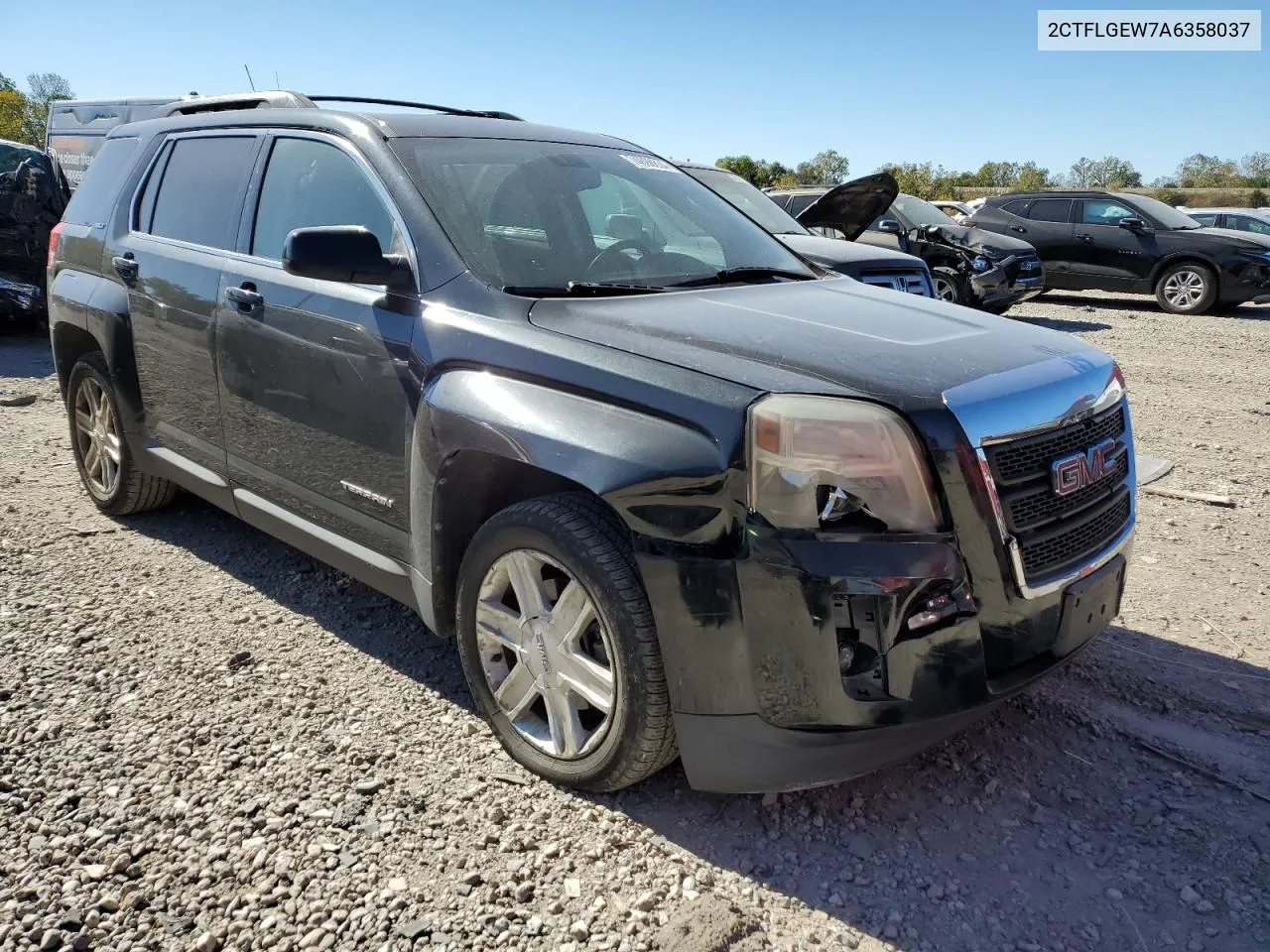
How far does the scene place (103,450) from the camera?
4832 millimetres

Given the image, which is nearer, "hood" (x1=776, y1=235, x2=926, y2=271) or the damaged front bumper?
the damaged front bumper

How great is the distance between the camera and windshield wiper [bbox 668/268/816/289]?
316 centimetres

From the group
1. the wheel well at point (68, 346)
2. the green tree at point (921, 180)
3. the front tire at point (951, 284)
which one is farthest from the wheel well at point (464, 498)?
the green tree at point (921, 180)

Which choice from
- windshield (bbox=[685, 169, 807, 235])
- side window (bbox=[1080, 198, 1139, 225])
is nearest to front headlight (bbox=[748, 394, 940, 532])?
windshield (bbox=[685, 169, 807, 235])

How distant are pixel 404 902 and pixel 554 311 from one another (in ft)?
5.14

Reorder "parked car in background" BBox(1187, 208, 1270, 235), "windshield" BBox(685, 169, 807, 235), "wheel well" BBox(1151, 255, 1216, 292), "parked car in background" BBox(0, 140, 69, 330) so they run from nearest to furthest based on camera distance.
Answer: "windshield" BBox(685, 169, 807, 235), "parked car in background" BBox(0, 140, 69, 330), "wheel well" BBox(1151, 255, 1216, 292), "parked car in background" BBox(1187, 208, 1270, 235)

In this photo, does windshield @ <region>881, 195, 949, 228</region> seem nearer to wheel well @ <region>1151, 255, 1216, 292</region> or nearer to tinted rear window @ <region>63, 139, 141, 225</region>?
wheel well @ <region>1151, 255, 1216, 292</region>

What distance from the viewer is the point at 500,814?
8.61 ft

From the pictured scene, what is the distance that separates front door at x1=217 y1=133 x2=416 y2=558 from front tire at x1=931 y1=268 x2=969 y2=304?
977 centimetres

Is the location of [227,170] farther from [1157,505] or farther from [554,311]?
[1157,505]

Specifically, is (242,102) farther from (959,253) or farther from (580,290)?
(959,253)

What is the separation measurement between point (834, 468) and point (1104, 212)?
46.2 feet

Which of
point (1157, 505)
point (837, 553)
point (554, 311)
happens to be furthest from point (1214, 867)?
point (1157, 505)

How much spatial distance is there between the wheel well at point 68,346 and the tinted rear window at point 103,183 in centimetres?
53
